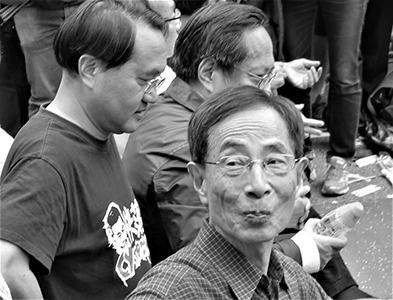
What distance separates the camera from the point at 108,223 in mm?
2254

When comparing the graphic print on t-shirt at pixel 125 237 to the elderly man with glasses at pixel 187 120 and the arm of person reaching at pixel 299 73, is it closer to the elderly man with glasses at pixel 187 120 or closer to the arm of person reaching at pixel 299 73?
the elderly man with glasses at pixel 187 120

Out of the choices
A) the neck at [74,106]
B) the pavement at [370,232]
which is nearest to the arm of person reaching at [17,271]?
the neck at [74,106]

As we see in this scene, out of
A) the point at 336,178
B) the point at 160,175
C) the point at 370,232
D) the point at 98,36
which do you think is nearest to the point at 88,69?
the point at 98,36

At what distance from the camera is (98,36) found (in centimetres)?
232

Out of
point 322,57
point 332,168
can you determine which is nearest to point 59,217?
point 332,168

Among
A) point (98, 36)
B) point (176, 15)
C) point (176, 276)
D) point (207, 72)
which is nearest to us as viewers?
point (176, 276)

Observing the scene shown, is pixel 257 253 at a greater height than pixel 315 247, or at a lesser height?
greater

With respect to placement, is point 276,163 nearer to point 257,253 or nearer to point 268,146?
point 268,146

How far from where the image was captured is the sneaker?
186 inches

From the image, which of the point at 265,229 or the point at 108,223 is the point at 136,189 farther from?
the point at 265,229

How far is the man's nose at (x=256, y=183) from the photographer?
5.80 ft

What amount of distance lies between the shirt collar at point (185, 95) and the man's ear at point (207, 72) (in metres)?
0.05

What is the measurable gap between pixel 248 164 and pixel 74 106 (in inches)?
28.0

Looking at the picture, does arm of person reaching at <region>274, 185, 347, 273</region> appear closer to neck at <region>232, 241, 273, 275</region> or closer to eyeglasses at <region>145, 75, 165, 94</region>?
eyeglasses at <region>145, 75, 165, 94</region>
